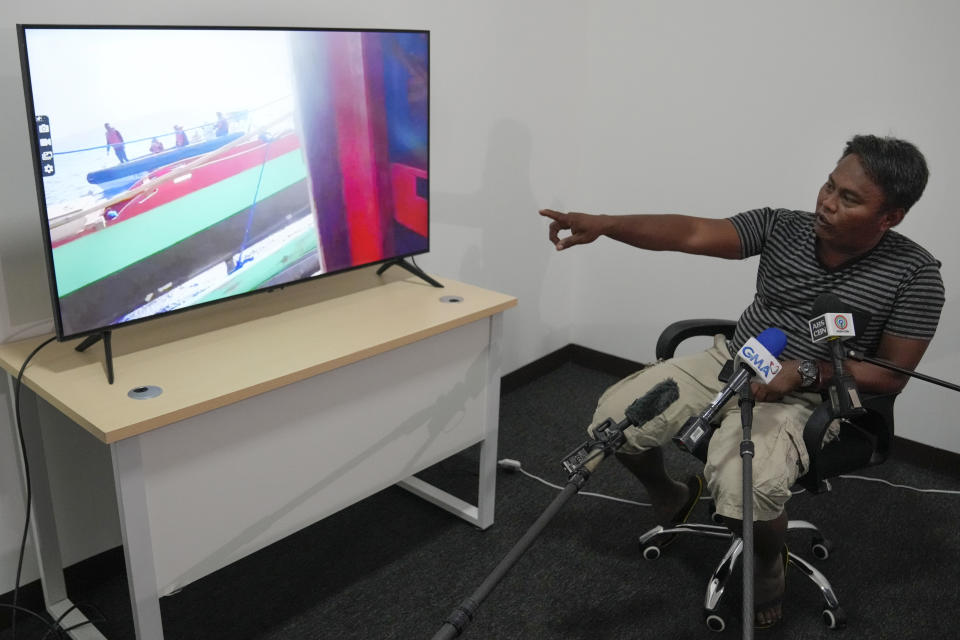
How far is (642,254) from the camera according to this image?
11.4ft

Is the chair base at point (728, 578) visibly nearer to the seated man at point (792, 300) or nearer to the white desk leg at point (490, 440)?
the seated man at point (792, 300)

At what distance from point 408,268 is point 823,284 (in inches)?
44.2

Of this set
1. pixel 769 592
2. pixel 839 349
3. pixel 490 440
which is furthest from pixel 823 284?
pixel 490 440

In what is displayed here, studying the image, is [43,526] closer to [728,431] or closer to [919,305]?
[728,431]

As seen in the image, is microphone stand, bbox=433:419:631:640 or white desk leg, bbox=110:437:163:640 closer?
microphone stand, bbox=433:419:631:640

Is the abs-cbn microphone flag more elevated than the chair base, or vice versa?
the abs-cbn microphone flag

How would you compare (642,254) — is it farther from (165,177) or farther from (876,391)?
(165,177)

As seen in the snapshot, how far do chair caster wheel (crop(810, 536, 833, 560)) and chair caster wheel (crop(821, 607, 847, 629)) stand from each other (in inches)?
10.7

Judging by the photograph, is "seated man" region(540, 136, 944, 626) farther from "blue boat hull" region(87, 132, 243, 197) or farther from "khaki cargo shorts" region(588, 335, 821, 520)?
"blue boat hull" region(87, 132, 243, 197)

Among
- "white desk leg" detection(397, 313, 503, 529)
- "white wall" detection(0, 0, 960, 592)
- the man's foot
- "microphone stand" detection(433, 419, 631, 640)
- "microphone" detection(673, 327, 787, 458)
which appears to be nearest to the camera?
"microphone stand" detection(433, 419, 631, 640)

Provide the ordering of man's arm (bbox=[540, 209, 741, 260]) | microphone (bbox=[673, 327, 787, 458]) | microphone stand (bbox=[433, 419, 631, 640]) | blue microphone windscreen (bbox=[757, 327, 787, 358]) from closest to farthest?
microphone stand (bbox=[433, 419, 631, 640]) < microphone (bbox=[673, 327, 787, 458]) < blue microphone windscreen (bbox=[757, 327, 787, 358]) < man's arm (bbox=[540, 209, 741, 260])

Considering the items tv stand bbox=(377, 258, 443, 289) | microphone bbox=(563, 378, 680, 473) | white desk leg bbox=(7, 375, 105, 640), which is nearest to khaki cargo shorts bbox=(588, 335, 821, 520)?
microphone bbox=(563, 378, 680, 473)

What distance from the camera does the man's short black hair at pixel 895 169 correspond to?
1.94 meters

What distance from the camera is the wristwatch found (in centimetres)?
166
